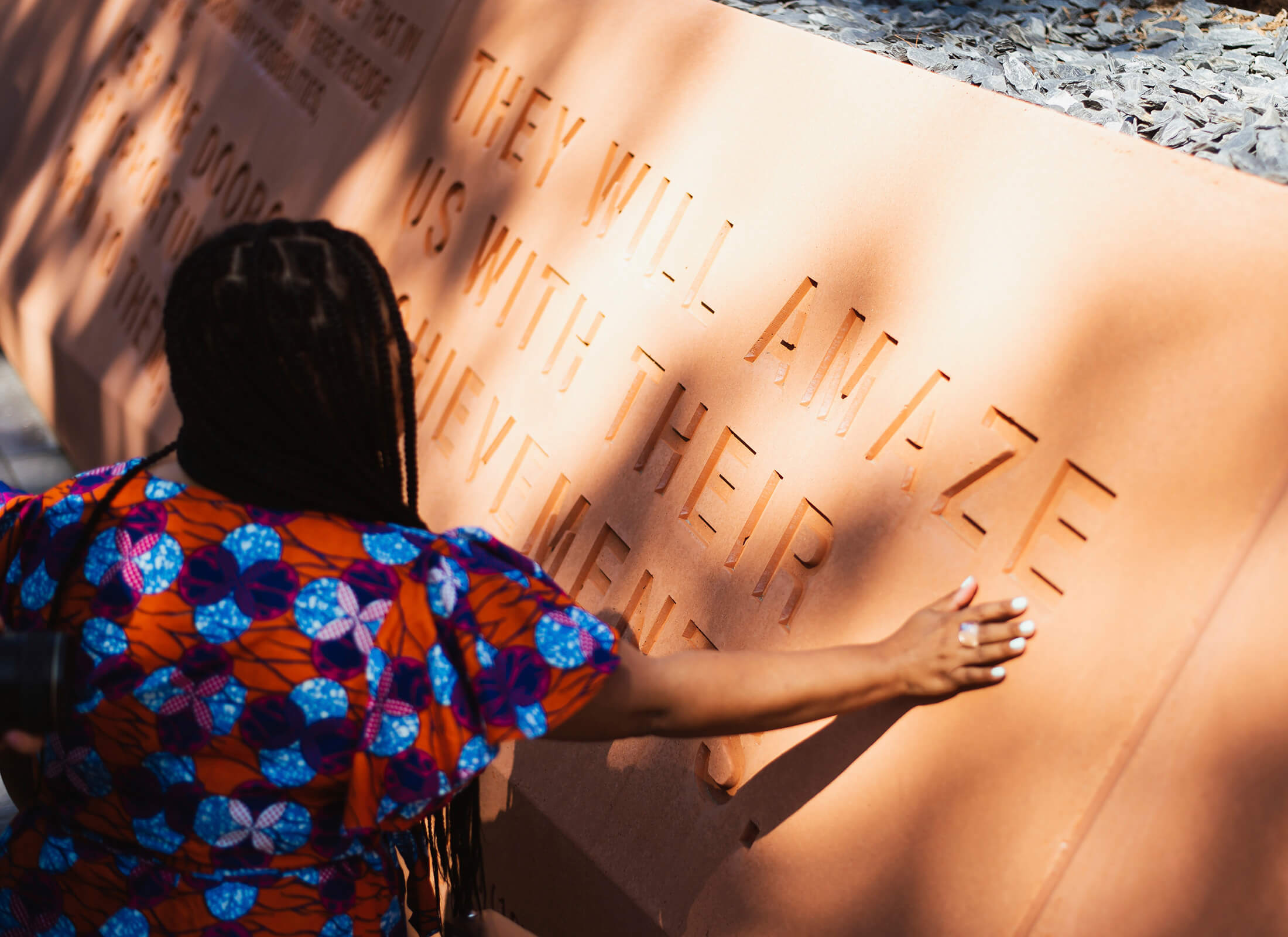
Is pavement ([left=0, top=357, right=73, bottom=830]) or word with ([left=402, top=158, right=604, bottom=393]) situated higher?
word with ([left=402, top=158, right=604, bottom=393])

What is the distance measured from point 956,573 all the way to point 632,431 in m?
0.79

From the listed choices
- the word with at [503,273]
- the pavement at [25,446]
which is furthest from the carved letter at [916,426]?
the pavement at [25,446]

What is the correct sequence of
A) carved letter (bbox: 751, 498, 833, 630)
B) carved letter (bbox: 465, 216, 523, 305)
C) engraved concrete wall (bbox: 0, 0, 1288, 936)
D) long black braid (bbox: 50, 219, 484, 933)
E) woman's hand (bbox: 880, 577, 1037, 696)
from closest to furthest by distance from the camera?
1. long black braid (bbox: 50, 219, 484, 933)
2. engraved concrete wall (bbox: 0, 0, 1288, 936)
3. woman's hand (bbox: 880, 577, 1037, 696)
4. carved letter (bbox: 751, 498, 833, 630)
5. carved letter (bbox: 465, 216, 523, 305)

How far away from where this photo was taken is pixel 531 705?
1.24 meters

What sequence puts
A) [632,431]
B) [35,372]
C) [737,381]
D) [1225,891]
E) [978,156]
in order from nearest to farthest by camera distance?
[1225,891]
[978,156]
[737,381]
[632,431]
[35,372]

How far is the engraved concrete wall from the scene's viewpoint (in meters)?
1.49

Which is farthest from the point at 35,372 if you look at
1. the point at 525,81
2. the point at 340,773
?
the point at 340,773

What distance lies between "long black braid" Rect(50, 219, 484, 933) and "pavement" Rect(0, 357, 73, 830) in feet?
9.63

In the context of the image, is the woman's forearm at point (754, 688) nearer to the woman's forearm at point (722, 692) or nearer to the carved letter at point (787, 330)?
the woman's forearm at point (722, 692)

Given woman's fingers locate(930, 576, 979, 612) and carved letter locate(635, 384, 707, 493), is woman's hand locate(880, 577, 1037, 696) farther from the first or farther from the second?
carved letter locate(635, 384, 707, 493)

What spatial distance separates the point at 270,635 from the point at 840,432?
3.44 feet

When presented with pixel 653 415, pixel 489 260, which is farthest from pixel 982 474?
pixel 489 260

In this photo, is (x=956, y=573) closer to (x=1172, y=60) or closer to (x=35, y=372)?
(x=1172, y=60)

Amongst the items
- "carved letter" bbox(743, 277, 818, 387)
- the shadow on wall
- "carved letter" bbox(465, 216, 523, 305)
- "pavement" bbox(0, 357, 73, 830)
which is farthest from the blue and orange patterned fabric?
"pavement" bbox(0, 357, 73, 830)
